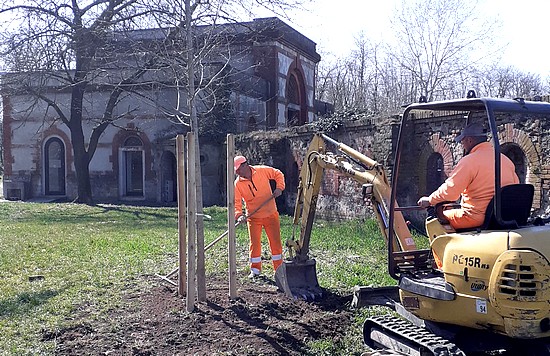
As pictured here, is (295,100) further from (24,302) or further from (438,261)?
(438,261)

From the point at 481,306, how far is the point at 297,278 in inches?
171

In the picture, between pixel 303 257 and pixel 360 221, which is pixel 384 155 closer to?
pixel 360 221

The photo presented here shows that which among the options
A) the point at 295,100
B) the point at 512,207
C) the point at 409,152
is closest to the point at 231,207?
the point at 512,207

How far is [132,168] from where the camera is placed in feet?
101

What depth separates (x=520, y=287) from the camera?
14.3 ft

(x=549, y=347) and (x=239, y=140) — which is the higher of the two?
(x=239, y=140)

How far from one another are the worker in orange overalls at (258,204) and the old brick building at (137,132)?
1604 centimetres

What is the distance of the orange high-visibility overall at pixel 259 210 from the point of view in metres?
9.70

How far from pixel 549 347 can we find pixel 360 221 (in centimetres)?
1244

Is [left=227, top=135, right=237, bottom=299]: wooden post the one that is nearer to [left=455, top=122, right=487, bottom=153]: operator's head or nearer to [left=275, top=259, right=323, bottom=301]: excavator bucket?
[left=275, top=259, right=323, bottom=301]: excavator bucket

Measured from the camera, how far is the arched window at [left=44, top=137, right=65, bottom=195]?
3197 cm

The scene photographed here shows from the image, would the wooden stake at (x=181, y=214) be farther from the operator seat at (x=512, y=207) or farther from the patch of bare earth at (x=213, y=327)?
the operator seat at (x=512, y=207)

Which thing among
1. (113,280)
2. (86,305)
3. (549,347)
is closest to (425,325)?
(549,347)

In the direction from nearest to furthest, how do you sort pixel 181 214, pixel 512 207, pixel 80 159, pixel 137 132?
pixel 512 207, pixel 181 214, pixel 80 159, pixel 137 132
